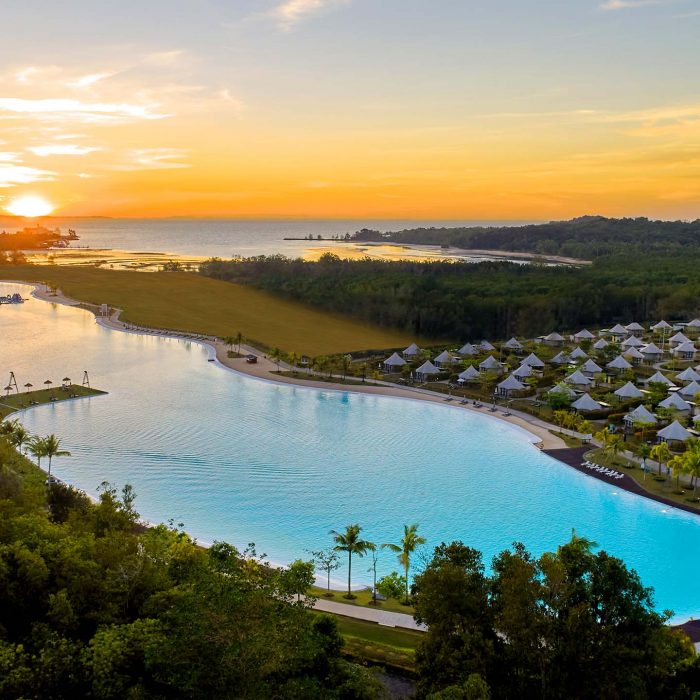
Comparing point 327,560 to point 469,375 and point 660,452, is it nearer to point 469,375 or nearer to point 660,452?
point 660,452

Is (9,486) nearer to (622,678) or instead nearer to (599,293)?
(622,678)

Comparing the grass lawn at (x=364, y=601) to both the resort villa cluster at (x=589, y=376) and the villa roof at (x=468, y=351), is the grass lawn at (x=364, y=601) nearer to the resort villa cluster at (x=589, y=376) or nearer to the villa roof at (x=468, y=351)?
the resort villa cluster at (x=589, y=376)

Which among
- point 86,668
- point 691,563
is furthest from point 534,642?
point 691,563

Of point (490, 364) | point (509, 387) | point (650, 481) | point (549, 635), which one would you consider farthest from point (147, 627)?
point (490, 364)

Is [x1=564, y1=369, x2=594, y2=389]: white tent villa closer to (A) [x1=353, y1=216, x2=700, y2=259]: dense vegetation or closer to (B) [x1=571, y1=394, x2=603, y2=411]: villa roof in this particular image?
(B) [x1=571, y1=394, x2=603, y2=411]: villa roof

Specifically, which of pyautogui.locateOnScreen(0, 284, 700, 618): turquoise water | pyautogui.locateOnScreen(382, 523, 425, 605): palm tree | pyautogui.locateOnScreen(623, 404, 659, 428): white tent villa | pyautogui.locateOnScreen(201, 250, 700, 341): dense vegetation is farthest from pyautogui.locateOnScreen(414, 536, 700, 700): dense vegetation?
pyautogui.locateOnScreen(201, 250, 700, 341): dense vegetation
